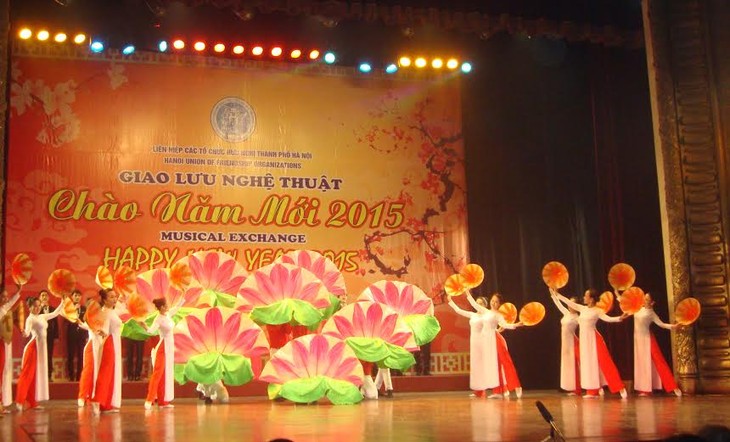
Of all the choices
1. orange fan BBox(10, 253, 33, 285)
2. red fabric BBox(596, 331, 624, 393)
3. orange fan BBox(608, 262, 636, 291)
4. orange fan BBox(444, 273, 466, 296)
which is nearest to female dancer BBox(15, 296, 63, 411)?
orange fan BBox(10, 253, 33, 285)

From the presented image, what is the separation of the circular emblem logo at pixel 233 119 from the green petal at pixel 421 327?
9.96 ft

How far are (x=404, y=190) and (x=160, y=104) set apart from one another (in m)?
3.05

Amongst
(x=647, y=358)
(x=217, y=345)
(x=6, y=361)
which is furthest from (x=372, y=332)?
(x=6, y=361)

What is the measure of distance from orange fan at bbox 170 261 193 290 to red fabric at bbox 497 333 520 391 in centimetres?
338

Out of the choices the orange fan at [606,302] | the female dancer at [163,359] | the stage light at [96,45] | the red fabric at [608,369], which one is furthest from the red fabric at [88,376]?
the orange fan at [606,302]

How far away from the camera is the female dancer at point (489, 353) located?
30.0 ft

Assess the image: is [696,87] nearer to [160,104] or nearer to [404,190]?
[404,190]

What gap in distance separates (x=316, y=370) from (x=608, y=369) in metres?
3.22

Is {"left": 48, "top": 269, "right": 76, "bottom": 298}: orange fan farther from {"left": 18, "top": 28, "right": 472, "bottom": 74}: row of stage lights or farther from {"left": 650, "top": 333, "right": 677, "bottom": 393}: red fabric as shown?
{"left": 650, "top": 333, "right": 677, "bottom": 393}: red fabric

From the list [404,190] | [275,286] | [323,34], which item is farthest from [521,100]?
[275,286]

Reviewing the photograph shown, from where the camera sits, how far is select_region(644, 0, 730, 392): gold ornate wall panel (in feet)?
28.8

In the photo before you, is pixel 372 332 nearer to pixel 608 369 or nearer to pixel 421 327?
pixel 421 327

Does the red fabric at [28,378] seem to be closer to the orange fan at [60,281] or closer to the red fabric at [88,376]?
the red fabric at [88,376]

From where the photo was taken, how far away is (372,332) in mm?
8250
